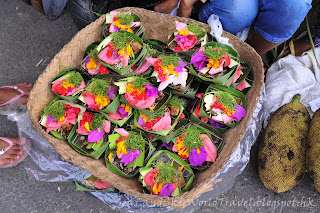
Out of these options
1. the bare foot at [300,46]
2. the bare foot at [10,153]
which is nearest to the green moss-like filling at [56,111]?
the bare foot at [10,153]

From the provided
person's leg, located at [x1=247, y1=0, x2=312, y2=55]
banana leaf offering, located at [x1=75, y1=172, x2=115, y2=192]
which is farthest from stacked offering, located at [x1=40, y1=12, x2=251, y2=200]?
person's leg, located at [x1=247, y1=0, x2=312, y2=55]

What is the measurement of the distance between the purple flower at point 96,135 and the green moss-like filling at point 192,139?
0.45 meters

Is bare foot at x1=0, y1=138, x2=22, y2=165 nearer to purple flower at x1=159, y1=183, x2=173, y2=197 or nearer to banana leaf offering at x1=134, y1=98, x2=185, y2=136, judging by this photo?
banana leaf offering at x1=134, y1=98, x2=185, y2=136

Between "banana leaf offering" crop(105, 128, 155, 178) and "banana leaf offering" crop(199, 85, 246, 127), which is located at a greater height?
"banana leaf offering" crop(199, 85, 246, 127)

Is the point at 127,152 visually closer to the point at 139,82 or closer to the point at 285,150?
the point at 139,82

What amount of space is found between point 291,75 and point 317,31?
36 centimetres

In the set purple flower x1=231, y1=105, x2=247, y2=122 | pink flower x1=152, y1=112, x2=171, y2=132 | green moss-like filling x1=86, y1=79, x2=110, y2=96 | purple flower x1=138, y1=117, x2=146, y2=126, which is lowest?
purple flower x1=138, y1=117, x2=146, y2=126

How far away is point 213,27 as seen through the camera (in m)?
1.68

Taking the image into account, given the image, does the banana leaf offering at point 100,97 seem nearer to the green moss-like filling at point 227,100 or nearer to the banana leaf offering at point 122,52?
the banana leaf offering at point 122,52

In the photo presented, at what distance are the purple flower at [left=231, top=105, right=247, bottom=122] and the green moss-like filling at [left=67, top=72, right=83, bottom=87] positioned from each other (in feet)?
2.83

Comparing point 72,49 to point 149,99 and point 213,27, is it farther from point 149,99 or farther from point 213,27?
point 213,27

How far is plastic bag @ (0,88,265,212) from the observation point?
5.97 ft

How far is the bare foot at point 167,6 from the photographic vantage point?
6.01 ft

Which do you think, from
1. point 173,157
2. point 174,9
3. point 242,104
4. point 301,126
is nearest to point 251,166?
point 301,126
